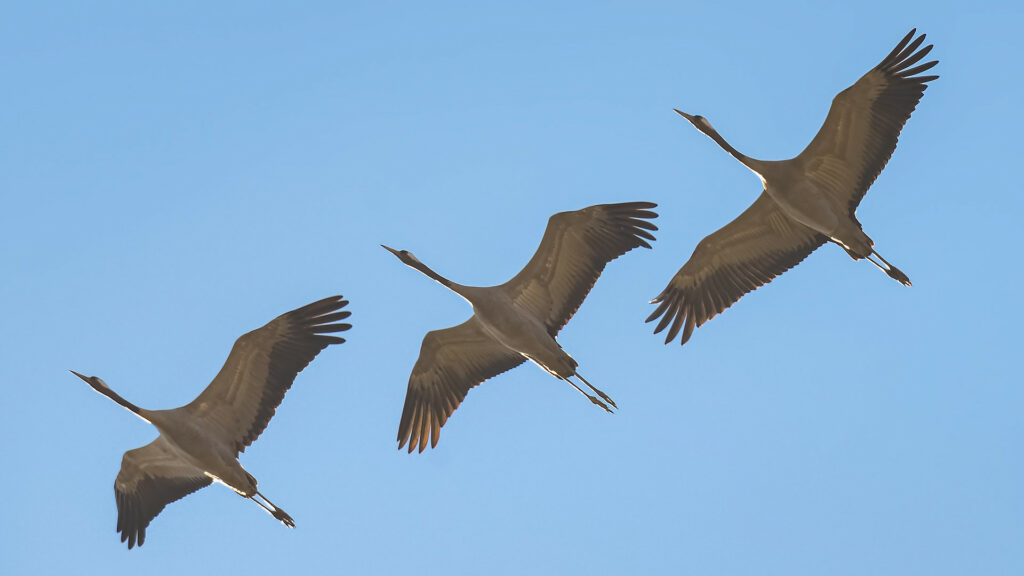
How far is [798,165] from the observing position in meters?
18.9

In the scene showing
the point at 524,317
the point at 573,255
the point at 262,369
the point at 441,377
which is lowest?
the point at 262,369

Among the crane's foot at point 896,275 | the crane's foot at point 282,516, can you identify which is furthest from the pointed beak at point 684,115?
the crane's foot at point 282,516

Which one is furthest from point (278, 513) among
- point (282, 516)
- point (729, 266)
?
point (729, 266)

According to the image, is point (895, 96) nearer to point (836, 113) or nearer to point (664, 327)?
point (836, 113)

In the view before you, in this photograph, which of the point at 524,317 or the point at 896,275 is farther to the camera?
the point at 896,275

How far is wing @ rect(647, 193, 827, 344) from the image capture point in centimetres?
1986

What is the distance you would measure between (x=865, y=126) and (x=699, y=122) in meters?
2.43

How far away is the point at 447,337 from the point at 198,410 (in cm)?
361

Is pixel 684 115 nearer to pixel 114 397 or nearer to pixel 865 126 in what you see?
pixel 865 126

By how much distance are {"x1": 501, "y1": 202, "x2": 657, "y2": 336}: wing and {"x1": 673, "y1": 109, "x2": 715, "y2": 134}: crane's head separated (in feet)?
6.19

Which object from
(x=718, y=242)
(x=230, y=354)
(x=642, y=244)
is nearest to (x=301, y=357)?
(x=230, y=354)

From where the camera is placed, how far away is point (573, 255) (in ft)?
61.6

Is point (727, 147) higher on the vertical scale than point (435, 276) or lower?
higher

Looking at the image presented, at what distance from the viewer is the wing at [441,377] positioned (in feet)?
64.6
